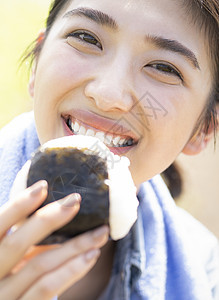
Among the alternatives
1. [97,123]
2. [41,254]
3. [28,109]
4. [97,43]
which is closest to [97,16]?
[97,43]

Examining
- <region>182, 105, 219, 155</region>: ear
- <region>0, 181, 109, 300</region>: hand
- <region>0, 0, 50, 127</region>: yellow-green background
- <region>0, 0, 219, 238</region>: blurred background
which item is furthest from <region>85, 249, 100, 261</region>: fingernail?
<region>0, 0, 50, 127</region>: yellow-green background

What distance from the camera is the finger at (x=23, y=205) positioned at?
104 centimetres

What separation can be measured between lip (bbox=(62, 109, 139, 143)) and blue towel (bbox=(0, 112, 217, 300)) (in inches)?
25.1

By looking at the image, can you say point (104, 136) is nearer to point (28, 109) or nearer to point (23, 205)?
point (23, 205)

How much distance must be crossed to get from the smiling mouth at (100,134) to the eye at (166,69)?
325mm

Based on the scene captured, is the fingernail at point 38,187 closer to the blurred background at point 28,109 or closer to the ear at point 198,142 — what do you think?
the ear at point 198,142

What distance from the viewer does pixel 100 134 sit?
1649mm

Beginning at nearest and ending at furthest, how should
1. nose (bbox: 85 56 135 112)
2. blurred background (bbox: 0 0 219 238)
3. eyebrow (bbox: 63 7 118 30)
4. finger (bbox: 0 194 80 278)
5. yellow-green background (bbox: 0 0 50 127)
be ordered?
finger (bbox: 0 194 80 278)
nose (bbox: 85 56 135 112)
eyebrow (bbox: 63 7 118 30)
blurred background (bbox: 0 0 219 238)
yellow-green background (bbox: 0 0 50 127)

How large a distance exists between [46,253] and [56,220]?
0.40ft

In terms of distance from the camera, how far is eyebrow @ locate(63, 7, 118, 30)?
1.59 metres

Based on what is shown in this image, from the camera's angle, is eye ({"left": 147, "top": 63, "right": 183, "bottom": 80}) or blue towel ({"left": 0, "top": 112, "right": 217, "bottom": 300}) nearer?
eye ({"left": 147, "top": 63, "right": 183, "bottom": 80})

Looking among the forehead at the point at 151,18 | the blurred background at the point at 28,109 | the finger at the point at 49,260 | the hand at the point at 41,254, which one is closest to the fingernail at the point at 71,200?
the hand at the point at 41,254

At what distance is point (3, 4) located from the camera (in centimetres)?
542

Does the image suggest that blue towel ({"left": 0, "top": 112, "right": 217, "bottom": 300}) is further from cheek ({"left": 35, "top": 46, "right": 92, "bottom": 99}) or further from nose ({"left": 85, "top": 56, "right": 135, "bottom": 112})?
nose ({"left": 85, "top": 56, "right": 135, "bottom": 112})
